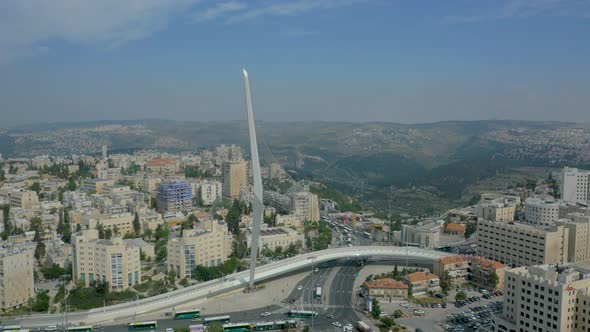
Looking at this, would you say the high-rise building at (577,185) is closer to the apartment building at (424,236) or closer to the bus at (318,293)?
the apartment building at (424,236)

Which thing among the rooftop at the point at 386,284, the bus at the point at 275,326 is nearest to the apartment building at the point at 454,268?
the rooftop at the point at 386,284

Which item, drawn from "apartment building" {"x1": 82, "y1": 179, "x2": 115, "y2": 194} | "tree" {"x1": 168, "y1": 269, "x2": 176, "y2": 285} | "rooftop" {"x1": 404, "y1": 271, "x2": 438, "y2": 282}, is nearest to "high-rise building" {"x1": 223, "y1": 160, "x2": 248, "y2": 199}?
"apartment building" {"x1": 82, "y1": 179, "x2": 115, "y2": 194}

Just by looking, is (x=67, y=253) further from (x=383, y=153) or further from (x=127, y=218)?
(x=383, y=153)

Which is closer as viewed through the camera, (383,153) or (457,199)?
(457,199)

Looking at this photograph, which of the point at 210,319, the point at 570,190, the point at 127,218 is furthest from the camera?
the point at 570,190

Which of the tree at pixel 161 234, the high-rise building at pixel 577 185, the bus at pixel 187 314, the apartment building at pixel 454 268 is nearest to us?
the bus at pixel 187 314

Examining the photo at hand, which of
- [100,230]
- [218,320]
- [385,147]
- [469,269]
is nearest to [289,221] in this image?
[100,230]

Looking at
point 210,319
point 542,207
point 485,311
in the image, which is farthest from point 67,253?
point 542,207
